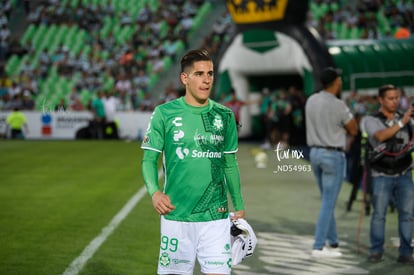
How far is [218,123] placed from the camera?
5898 millimetres

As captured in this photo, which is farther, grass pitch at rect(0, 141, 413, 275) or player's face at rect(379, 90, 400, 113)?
player's face at rect(379, 90, 400, 113)

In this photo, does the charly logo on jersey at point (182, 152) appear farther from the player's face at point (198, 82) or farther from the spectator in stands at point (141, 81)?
the spectator in stands at point (141, 81)

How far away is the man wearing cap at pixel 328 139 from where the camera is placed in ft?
32.1

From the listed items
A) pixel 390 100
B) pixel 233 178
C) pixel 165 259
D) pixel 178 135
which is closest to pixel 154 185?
pixel 178 135

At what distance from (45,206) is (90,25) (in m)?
27.3

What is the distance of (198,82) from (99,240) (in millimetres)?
5223

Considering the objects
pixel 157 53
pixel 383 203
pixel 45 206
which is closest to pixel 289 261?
pixel 383 203

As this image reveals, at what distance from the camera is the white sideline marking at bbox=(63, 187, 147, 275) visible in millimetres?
8859

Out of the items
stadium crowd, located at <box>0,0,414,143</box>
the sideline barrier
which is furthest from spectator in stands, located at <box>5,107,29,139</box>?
stadium crowd, located at <box>0,0,414,143</box>

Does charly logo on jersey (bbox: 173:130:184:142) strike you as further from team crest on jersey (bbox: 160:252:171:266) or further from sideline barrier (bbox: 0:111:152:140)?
sideline barrier (bbox: 0:111:152:140)

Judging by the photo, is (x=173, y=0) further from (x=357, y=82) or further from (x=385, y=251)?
(x=385, y=251)

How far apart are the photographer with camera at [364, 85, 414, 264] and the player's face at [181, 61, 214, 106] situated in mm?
4057

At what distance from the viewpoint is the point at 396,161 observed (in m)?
9.49

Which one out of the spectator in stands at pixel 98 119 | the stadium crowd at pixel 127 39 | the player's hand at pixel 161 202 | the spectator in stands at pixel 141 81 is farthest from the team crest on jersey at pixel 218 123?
the spectator in stands at pixel 141 81
